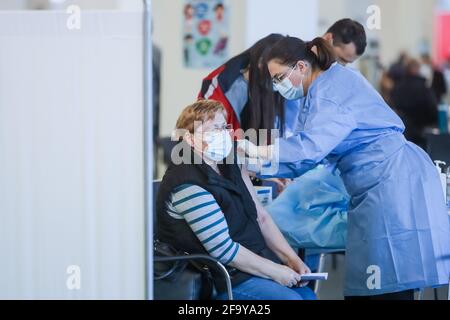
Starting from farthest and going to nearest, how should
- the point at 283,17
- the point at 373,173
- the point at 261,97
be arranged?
the point at 283,17 → the point at 261,97 → the point at 373,173

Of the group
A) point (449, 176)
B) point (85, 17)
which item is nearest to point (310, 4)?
point (449, 176)

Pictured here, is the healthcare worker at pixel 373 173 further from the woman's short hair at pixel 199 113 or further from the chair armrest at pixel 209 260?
the chair armrest at pixel 209 260

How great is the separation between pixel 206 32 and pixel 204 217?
3.86 m

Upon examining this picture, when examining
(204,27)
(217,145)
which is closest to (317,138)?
(217,145)

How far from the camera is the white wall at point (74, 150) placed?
2.10 m

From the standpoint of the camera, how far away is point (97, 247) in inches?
84.9

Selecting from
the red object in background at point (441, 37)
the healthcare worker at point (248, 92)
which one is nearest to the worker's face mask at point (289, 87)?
the healthcare worker at point (248, 92)

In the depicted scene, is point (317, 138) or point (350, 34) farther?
point (350, 34)

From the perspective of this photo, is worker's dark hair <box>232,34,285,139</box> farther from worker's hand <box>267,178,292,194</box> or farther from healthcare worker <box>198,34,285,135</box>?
worker's hand <box>267,178,292,194</box>

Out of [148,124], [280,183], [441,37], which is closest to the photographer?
[148,124]

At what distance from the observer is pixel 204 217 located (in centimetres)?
246

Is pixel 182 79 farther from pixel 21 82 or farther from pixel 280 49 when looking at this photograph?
pixel 21 82

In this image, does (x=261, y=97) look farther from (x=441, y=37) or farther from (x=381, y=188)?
(x=441, y=37)

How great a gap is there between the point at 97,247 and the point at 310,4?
3.75 meters
